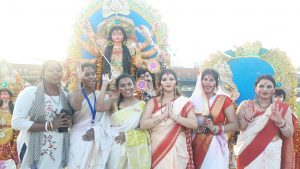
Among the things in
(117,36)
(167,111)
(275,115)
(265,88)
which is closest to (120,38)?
(117,36)

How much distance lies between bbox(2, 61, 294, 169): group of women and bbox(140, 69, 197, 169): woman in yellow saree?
0.03 feet

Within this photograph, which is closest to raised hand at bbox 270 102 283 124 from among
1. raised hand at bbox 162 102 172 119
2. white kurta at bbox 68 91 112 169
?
raised hand at bbox 162 102 172 119

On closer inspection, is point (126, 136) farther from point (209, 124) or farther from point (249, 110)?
point (249, 110)

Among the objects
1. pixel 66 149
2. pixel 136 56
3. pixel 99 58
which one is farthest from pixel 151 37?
pixel 66 149

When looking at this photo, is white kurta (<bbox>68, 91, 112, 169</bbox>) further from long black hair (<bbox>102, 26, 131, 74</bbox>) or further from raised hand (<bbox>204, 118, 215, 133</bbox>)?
long black hair (<bbox>102, 26, 131, 74</bbox>)

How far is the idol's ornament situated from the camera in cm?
638

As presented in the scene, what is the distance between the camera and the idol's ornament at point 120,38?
20.9 feet

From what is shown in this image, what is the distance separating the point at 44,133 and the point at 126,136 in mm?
855

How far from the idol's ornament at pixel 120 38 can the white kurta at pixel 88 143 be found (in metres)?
1.70

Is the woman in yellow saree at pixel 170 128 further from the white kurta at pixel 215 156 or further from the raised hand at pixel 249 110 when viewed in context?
the raised hand at pixel 249 110

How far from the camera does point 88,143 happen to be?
4.30 meters

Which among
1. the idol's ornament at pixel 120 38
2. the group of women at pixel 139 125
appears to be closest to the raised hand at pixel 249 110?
the group of women at pixel 139 125

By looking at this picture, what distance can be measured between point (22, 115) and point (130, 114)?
113 centimetres

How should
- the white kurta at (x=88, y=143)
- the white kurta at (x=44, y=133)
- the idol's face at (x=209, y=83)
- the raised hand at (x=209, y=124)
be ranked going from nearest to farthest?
the white kurta at (x=44, y=133)
the white kurta at (x=88, y=143)
the raised hand at (x=209, y=124)
the idol's face at (x=209, y=83)
